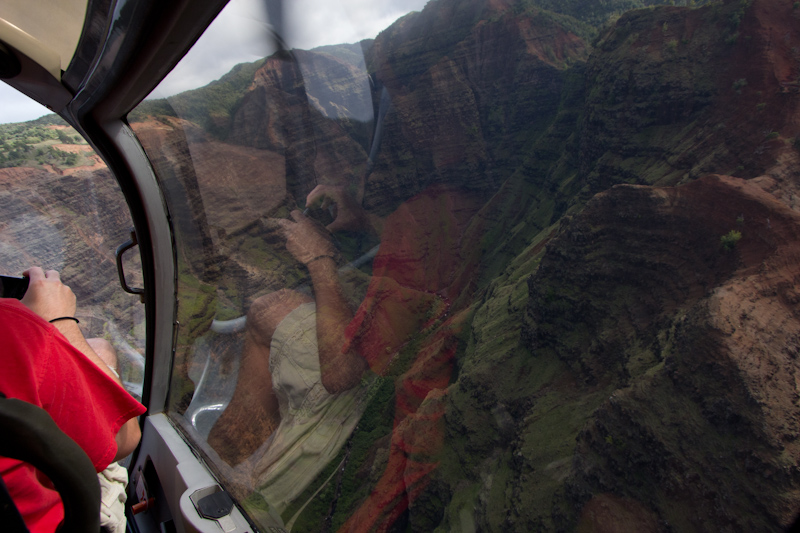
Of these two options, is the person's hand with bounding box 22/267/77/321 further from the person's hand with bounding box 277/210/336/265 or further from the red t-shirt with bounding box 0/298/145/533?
the person's hand with bounding box 277/210/336/265

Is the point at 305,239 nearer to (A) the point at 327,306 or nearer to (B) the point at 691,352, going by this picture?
(A) the point at 327,306

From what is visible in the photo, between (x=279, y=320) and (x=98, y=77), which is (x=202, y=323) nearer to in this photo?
(x=98, y=77)

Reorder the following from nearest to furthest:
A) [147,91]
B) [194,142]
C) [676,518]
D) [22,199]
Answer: [147,91]
[22,199]
[194,142]
[676,518]

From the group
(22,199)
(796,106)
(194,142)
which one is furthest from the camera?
(796,106)

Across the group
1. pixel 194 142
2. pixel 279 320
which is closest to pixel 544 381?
pixel 279 320

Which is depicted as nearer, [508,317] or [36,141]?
[36,141]

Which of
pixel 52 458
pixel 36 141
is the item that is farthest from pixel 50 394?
pixel 36 141

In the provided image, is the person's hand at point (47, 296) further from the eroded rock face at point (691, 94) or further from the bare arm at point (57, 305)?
the eroded rock face at point (691, 94)
